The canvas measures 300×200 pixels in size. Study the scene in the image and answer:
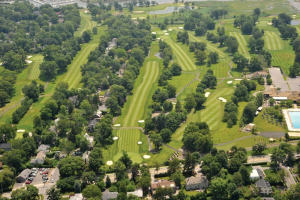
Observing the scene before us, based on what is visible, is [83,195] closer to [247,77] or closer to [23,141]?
[23,141]

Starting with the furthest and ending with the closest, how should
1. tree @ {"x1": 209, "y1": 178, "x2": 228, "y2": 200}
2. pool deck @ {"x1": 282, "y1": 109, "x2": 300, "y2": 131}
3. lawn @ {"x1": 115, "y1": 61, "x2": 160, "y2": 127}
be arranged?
lawn @ {"x1": 115, "y1": 61, "x2": 160, "y2": 127}
pool deck @ {"x1": 282, "y1": 109, "x2": 300, "y2": 131}
tree @ {"x1": 209, "y1": 178, "x2": 228, "y2": 200}

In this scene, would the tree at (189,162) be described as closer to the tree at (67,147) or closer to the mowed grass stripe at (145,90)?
the tree at (67,147)

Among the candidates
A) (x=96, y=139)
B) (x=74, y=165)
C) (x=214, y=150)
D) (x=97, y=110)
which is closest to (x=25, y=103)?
(x=97, y=110)

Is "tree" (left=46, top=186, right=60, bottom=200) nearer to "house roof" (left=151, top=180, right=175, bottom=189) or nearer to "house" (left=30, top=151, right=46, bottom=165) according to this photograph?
"house" (left=30, top=151, right=46, bottom=165)

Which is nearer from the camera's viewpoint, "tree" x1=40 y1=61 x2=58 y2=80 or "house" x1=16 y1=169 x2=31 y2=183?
"house" x1=16 y1=169 x2=31 y2=183

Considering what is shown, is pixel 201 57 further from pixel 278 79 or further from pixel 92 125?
pixel 92 125

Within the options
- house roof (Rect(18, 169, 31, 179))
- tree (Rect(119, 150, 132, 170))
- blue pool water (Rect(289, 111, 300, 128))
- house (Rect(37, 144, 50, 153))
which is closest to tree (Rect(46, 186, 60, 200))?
house roof (Rect(18, 169, 31, 179))
